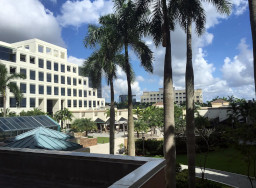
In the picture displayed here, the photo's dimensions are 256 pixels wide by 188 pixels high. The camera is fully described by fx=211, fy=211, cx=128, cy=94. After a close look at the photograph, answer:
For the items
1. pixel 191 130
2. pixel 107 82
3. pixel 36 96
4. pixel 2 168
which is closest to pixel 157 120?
pixel 107 82

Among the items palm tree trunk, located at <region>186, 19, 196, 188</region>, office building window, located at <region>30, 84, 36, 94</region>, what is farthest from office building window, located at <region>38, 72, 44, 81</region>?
palm tree trunk, located at <region>186, 19, 196, 188</region>

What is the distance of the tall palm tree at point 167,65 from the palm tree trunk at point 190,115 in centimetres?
99

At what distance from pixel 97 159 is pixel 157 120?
29934 mm

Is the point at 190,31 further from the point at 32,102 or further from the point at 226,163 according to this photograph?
the point at 32,102

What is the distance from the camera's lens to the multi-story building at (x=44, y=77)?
4887cm

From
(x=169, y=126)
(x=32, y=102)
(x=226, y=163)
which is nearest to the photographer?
(x=169, y=126)

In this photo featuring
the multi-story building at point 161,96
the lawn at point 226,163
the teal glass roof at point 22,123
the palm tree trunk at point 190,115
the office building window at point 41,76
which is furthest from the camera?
the multi-story building at point 161,96

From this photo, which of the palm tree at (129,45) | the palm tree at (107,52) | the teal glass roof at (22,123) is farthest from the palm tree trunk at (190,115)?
the teal glass roof at (22,123)

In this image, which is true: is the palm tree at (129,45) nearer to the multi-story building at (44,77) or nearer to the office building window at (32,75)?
the multi-story building at (44,77)

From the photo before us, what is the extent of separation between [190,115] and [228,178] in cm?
734

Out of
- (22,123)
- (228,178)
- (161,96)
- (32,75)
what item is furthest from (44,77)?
(161,96)

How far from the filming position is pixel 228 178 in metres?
14.5

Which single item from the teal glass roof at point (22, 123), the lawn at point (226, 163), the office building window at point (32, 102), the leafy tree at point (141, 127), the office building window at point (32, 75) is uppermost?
the office building window at point (32, 75)

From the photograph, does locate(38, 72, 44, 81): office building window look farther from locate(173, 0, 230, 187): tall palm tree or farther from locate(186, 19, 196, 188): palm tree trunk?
locate(186, 19, 196, 188): palm tree trunk
